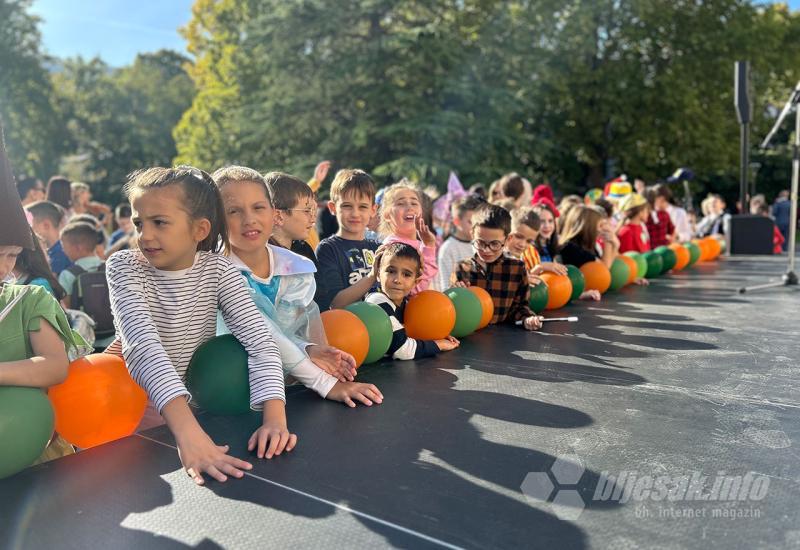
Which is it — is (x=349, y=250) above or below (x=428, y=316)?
above

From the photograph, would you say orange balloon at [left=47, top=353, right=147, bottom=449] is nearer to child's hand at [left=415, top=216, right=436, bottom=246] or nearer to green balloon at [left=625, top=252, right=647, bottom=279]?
child's hand at [left=415, top=216, right=436, bottom=246]

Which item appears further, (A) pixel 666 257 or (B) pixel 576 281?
(A) pixel 666 257

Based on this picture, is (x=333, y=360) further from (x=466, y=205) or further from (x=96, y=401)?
(x=466, y=205)

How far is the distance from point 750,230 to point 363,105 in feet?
36.1

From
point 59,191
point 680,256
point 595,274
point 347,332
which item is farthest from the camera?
point 680,256

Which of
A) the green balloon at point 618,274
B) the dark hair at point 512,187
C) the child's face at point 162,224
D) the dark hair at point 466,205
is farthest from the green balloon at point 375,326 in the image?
the dark hair at point 512,187

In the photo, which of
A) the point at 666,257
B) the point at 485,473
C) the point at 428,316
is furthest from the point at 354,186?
the point at 666,257

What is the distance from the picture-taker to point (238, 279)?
2.86 meters

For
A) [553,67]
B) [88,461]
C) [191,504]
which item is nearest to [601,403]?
[191,504]

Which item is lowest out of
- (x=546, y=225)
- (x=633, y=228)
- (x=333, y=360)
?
(x=333, y=360)

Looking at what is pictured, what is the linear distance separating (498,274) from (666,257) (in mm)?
4141

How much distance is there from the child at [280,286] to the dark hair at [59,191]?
472 cm

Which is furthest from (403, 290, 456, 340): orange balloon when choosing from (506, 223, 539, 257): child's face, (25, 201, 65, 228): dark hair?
(25, 201, 65, 228): dark hair

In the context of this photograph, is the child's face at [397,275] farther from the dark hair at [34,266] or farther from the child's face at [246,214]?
the dark hair at [34,266]
